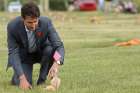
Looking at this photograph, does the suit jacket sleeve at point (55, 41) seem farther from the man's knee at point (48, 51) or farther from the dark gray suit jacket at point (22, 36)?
the man's knee at point (48, 51)

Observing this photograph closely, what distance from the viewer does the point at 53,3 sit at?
60.2 m

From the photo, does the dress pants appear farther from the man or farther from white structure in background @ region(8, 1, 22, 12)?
white structure in background @ region(8, 1, 22, 12)

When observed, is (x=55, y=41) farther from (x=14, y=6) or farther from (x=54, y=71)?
(x=14, y=6)

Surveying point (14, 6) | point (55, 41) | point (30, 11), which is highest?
point (30, 11)

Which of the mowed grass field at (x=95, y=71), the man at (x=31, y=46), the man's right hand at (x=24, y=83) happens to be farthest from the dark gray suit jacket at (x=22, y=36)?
the mowed grass field at (x=95, y=71)

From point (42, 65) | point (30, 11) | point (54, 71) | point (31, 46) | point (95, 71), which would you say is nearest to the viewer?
point (30, 11)

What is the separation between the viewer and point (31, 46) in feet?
30.6

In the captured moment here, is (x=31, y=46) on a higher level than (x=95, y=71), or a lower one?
higher

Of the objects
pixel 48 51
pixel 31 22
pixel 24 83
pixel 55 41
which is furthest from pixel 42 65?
pixel 31 22

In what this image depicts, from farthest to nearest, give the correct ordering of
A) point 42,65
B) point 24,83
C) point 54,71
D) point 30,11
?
1. point 42,65
2. point 24,83
3. point 54,71
4. point 30,11

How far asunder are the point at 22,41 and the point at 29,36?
162 mm

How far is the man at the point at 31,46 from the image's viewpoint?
28.3 ft

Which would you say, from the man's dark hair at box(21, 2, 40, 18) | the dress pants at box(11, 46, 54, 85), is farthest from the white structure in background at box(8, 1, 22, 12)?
the man's dark hair at box(21, 2, 40, 18)

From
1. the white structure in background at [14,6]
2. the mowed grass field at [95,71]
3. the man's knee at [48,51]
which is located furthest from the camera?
the white structure in background at [14,6]
